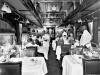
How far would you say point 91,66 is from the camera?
259 centimetres

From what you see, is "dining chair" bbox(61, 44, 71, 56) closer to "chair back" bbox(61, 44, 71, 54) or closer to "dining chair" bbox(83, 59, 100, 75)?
"chair back" bbox(61, 44, 71, 54)

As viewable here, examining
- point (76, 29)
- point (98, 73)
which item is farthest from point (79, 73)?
point (76, 29)

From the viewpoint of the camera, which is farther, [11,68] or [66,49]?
[66,49]

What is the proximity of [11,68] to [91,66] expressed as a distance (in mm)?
1498

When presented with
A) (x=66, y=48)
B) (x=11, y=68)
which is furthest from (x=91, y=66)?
(x=66, y=48)

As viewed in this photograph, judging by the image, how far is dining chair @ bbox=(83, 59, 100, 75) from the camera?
2574 mm

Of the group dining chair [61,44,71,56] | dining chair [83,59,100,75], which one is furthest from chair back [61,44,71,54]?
dining chair [83,59,100,75]

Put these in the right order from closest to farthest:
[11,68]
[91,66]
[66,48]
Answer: [11,68] → [91,66] → [66,48]

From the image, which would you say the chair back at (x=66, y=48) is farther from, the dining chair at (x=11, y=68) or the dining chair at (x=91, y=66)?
the dining chair at (x=11, y=68)

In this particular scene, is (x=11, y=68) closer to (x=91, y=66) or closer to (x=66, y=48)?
(x=91, y=66)

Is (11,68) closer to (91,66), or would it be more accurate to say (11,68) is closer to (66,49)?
(91,66)

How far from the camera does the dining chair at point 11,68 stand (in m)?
2.28

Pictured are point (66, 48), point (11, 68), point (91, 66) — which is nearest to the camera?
point (11, 68)

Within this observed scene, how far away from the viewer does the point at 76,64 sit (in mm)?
3055
